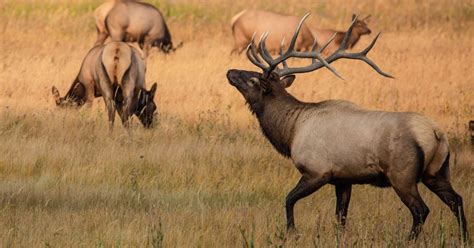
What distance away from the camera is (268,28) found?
23.2m

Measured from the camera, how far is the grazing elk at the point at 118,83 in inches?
530

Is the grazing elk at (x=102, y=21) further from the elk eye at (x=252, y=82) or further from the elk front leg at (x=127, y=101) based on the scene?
the elk eye at (x=252, y=82)

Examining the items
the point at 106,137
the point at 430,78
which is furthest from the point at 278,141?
the point at 430,78

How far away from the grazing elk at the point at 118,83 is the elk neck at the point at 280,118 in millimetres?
→ 4091

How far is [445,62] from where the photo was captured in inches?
775

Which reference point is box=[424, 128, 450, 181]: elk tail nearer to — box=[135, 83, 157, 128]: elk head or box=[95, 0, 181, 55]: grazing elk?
box=[135, 83, 157, 128]: elk head

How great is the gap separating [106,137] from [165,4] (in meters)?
17.9

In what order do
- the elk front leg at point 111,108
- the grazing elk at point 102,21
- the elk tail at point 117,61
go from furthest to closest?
the grazing elk at point 102,21, the elk tail at point 117,61, the elk front leg at point 111,108

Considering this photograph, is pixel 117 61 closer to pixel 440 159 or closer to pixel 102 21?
pixel 440 159

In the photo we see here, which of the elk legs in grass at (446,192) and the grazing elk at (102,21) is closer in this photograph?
the elk legs in grass at (446,192)

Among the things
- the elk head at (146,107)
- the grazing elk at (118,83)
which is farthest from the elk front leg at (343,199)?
the elk head at (146,107)

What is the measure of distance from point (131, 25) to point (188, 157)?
1190 cm

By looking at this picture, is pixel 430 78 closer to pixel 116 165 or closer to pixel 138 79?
pixel 138 79

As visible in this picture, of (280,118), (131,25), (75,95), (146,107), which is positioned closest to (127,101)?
(146,107)
